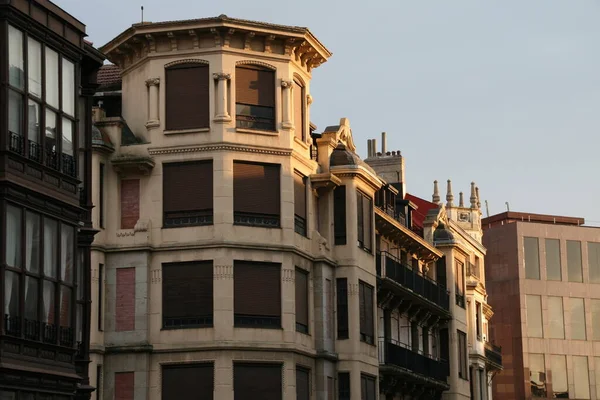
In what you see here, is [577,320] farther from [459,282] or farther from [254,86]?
[254,86]

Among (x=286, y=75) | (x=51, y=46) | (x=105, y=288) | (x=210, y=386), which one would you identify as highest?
(x=286, y=75)

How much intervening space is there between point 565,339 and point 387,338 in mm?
48652

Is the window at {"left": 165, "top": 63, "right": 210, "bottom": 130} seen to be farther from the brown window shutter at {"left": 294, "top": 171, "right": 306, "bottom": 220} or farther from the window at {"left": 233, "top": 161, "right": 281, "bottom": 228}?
the brown window shutter at {"left": 294, "top": 171, "right": 306, "bottom": 220}

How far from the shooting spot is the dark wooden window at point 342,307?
174 ft

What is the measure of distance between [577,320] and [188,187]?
63010 millimetres

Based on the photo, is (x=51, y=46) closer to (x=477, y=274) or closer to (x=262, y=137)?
(x=262, y=137)

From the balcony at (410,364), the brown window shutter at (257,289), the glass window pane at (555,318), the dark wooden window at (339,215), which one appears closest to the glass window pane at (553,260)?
the glass window pane at (555,318)

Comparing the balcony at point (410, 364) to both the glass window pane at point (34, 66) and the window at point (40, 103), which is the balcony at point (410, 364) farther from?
the glass window pane at point (34, 66)

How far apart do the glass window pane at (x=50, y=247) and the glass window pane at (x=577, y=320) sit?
7756 centimetres

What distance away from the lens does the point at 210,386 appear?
4791 cm

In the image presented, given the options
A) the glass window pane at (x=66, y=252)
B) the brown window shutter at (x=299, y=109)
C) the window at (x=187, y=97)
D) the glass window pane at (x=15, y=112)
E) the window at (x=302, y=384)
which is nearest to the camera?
the glass window pane at (x=15, y=112)

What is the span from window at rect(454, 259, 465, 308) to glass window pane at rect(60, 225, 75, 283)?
39.3 metres

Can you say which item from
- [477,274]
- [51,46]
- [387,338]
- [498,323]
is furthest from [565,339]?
[51,46]

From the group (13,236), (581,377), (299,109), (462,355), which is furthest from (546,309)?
(13,236)
